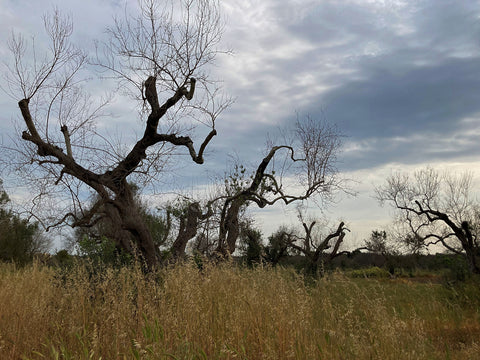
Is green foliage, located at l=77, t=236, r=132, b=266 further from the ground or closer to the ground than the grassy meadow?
further from the ground

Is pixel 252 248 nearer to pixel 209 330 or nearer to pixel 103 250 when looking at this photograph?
pixel 103 250

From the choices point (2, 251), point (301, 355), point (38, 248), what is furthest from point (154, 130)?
point (38, 248)

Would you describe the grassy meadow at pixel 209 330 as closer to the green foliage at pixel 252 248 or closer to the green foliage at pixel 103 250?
the green foliage at pixel 103 250

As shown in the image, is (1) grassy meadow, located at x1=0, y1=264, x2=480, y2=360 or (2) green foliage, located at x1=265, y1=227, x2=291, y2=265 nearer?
(1) grassy meadow, located at x1=0, y1=264, x2=480, y2=360

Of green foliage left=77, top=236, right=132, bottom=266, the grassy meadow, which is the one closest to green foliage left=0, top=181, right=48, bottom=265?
green foliage left=77, top=236, right=132, bottom=266

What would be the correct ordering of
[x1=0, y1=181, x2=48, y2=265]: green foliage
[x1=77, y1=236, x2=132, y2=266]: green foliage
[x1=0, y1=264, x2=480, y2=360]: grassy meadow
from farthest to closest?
[x1=0, y1=181, x2=48, y2=265]: green foliage < [x1=77, y1=236, x2=132, y2=266]: green foliage < [x1=0, y1=264, x2=480, y2=360]: grassy meadow

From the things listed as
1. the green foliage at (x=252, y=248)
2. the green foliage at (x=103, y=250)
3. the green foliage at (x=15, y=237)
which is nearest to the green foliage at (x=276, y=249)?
the green foliage at (x=252, y=248)

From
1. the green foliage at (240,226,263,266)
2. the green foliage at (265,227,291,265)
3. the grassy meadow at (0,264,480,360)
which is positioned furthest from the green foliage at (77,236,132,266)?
the green foliage at (265,227,291,265)

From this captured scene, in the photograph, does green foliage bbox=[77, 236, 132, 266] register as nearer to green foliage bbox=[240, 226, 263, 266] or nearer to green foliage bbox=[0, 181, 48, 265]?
green foliage bbox=[240, 226, 263, 266]

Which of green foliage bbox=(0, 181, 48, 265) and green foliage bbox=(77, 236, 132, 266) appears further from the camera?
green foliage bbox=(0, 181, 48, 265)

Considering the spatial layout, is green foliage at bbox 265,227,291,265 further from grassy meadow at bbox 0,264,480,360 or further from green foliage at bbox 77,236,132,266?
grassy meadow at bbox 0,264,480,360

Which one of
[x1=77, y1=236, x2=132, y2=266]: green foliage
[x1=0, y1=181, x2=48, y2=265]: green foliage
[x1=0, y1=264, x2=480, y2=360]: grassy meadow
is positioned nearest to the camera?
[x1=0, y1=264, x2=480, y2=360]: grassy meadow

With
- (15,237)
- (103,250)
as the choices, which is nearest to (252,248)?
(103,250)

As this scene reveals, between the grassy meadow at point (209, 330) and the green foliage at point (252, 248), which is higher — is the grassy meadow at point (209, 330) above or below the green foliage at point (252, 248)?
below
